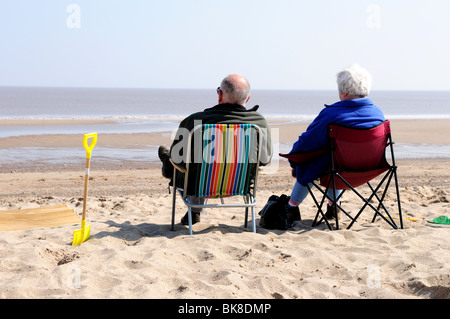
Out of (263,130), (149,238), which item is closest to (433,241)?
(263,130)

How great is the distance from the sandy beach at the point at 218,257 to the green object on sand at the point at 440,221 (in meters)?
0.11

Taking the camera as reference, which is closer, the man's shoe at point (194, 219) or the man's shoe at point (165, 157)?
the man's shoe at point (165, 157)

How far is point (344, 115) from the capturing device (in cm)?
489

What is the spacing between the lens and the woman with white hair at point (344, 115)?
490 cm

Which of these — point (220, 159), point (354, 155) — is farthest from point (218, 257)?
point (354, 155)

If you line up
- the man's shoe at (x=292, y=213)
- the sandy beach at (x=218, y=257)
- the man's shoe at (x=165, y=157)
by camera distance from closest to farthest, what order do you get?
the sandy beach at (x=218, y=257) < the man's shoe at (x=165, y=157) < the man's shoe at (x=292, y=213)

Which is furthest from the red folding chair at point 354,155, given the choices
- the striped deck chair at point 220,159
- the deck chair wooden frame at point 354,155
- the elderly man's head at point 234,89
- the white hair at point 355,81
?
the elderly man's head at point 234,89

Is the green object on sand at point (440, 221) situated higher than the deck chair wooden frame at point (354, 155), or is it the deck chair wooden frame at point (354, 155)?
the deck chair wooden frame at point (354, 155)

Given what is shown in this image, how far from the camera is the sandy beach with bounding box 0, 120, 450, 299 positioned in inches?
136

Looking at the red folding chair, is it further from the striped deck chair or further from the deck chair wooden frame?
the striped deck chair

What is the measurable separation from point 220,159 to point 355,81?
1.40m

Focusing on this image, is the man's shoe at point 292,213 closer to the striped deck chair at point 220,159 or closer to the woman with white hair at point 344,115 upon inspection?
the woman with white hair at point 344,115

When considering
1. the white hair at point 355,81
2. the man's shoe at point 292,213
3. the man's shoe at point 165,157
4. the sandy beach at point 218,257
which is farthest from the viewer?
the man's shoe at point 292,213

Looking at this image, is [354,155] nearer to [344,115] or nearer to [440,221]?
[344,115]
